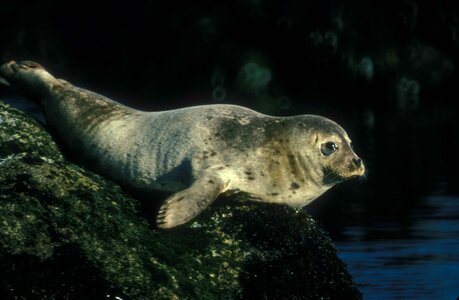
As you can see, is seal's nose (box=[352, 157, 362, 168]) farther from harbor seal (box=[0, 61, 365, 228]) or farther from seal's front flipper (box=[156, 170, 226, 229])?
seal's front flipper (box=[156, 170, 226, 229])

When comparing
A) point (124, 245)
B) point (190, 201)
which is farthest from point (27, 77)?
point (124, 245)

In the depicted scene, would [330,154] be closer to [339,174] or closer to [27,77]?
[339,174]

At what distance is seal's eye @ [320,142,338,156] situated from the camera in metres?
7.11

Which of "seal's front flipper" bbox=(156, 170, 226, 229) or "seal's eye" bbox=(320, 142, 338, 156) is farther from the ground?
"seal's eye" bbox=(320, 142, 338, 156)

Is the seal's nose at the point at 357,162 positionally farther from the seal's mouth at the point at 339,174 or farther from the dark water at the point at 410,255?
the dark water at the point at 410,255

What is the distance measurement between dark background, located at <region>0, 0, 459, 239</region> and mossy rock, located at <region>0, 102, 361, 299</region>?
17.1 metres

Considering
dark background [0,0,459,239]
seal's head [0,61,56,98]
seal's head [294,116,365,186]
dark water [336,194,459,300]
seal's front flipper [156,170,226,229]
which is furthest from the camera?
dark background [0,0,459,239]

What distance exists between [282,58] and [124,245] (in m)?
21.4

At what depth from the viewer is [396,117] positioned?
25875 millimetres

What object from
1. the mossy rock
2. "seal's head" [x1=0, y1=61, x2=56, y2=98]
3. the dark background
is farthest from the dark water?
the dark background

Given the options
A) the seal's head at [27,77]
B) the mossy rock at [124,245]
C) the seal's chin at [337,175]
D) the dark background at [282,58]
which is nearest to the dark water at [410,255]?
the seal's chin at [337,175]

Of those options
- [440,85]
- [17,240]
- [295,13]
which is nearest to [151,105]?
[295,13]

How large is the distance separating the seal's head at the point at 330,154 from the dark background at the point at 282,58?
16756 mm

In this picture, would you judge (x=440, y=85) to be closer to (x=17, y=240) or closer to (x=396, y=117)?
(x=396, y=117)
